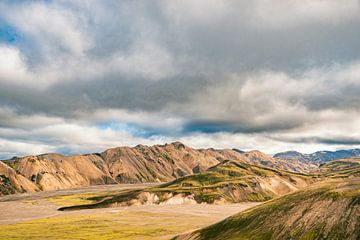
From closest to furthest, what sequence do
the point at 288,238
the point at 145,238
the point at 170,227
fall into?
the point at 288,238, the point at 145,238, the point at 170,227

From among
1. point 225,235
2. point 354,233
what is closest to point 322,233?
point 354,233

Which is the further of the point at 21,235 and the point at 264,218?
the point at 21,235

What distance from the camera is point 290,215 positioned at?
71.2 meters

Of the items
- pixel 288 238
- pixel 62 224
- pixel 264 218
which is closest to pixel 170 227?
pixel 62 224

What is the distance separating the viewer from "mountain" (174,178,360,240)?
194 ft

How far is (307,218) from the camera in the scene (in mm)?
66188

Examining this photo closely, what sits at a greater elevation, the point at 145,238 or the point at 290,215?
the point at 290,215

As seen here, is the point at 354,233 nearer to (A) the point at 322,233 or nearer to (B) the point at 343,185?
(A) the point at 322,233

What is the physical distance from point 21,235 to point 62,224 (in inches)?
1291

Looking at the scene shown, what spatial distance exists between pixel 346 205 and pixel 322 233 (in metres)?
7.40

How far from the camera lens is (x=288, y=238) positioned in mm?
64188

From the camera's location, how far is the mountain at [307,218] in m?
59.2

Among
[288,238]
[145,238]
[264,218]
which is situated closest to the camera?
[288,238]

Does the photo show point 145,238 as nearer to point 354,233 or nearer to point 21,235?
point 21,235
